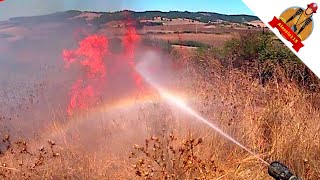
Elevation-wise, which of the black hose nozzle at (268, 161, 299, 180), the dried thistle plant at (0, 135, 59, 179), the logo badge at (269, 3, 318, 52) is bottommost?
the dried thistle plant at (0, 135, 59, 179)

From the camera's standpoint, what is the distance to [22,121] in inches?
193

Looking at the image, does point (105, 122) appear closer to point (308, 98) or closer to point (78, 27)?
point (78, 27)

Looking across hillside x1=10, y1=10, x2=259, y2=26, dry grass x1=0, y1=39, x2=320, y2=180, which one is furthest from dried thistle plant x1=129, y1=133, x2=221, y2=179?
hillside x1=10, y1=10, x2=259, y2=26

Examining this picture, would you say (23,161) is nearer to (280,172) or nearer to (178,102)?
(178,102)

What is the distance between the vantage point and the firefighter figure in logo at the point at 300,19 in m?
2.81

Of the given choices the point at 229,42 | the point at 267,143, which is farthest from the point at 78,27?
the point at 229,42

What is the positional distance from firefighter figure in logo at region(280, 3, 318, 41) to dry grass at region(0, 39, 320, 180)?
1.23 meters

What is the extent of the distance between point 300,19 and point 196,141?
1.63 metres

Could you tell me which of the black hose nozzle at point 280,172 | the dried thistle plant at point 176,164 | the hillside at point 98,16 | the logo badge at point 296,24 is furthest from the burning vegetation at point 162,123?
the logo badge at point 296,24

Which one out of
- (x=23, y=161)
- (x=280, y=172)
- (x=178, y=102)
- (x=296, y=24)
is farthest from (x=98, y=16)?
(x=280, y=172)

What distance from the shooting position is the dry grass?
3658mm

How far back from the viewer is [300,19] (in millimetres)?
2814

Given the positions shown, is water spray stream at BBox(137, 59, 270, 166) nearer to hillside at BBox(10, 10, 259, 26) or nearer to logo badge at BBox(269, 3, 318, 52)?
hillside at BBox(10, 10, 259, 26)

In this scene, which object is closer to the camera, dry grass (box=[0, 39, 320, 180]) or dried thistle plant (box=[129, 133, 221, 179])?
dried thistle plant (box=[129, 133, 221, 179])
